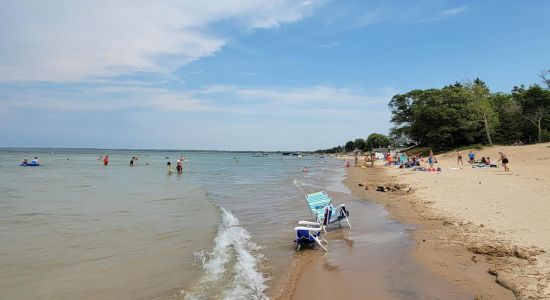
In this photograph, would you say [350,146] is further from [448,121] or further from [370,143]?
[448,121]

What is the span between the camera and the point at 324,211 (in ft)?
34.7

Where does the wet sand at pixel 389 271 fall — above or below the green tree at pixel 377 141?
below

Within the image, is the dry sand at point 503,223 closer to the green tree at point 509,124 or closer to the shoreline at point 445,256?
the shoreline at point 445,256

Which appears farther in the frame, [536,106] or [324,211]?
[536,106]

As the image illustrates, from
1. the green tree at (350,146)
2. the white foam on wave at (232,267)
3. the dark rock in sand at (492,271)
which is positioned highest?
the green tree at (350,146)

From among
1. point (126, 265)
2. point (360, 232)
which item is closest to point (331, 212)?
point (360, 232)

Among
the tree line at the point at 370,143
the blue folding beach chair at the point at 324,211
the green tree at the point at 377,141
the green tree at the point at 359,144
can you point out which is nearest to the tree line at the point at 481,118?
the blue folding beach chair at the point at 324,211

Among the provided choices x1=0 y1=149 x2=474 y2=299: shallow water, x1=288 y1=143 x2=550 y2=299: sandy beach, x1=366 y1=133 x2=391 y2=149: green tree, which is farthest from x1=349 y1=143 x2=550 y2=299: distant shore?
x1=366 y1=133 x2=391 y2=149: green tree

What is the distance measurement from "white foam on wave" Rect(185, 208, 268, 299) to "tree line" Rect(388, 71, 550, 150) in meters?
45.0

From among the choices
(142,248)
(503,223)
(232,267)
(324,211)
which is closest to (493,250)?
(503,223)

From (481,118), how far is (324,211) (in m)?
46.8

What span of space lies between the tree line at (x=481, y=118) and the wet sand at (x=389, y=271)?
1697 inches

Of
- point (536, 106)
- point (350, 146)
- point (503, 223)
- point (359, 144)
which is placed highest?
point (536, 106)

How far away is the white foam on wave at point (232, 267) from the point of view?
615 cm
